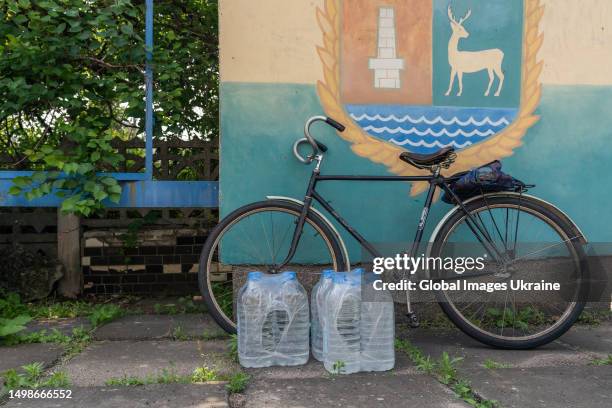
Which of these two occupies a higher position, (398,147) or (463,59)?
(463,59)

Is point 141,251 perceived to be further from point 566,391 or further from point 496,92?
point 566,391

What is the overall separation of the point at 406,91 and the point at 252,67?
3.35 ft

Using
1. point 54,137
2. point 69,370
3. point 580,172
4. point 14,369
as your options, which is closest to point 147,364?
point 69,370

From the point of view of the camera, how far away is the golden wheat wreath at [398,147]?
350 cm

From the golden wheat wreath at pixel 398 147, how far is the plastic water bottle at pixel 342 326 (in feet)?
Result: 3.72

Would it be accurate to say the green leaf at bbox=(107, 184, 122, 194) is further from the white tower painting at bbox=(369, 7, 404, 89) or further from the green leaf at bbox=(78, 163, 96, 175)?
the white tower painting at bbox=(369, 7, 404, 89)

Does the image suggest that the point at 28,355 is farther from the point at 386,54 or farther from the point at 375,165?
the point at 386,54

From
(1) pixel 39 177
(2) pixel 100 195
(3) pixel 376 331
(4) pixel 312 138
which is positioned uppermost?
(4) pixel 312 138

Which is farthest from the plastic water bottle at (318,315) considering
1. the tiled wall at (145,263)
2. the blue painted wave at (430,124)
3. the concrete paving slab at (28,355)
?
the tiled wall at (145,263)

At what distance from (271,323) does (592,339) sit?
6.49 ft

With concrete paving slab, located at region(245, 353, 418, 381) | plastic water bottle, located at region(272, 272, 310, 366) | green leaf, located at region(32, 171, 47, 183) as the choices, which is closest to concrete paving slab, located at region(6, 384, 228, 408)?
concrete paving slab, located at region(245, 353, 418, 381)

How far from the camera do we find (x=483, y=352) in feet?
9.71

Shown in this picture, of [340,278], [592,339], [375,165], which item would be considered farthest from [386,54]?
[592,339]

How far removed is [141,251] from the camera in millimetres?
5113
